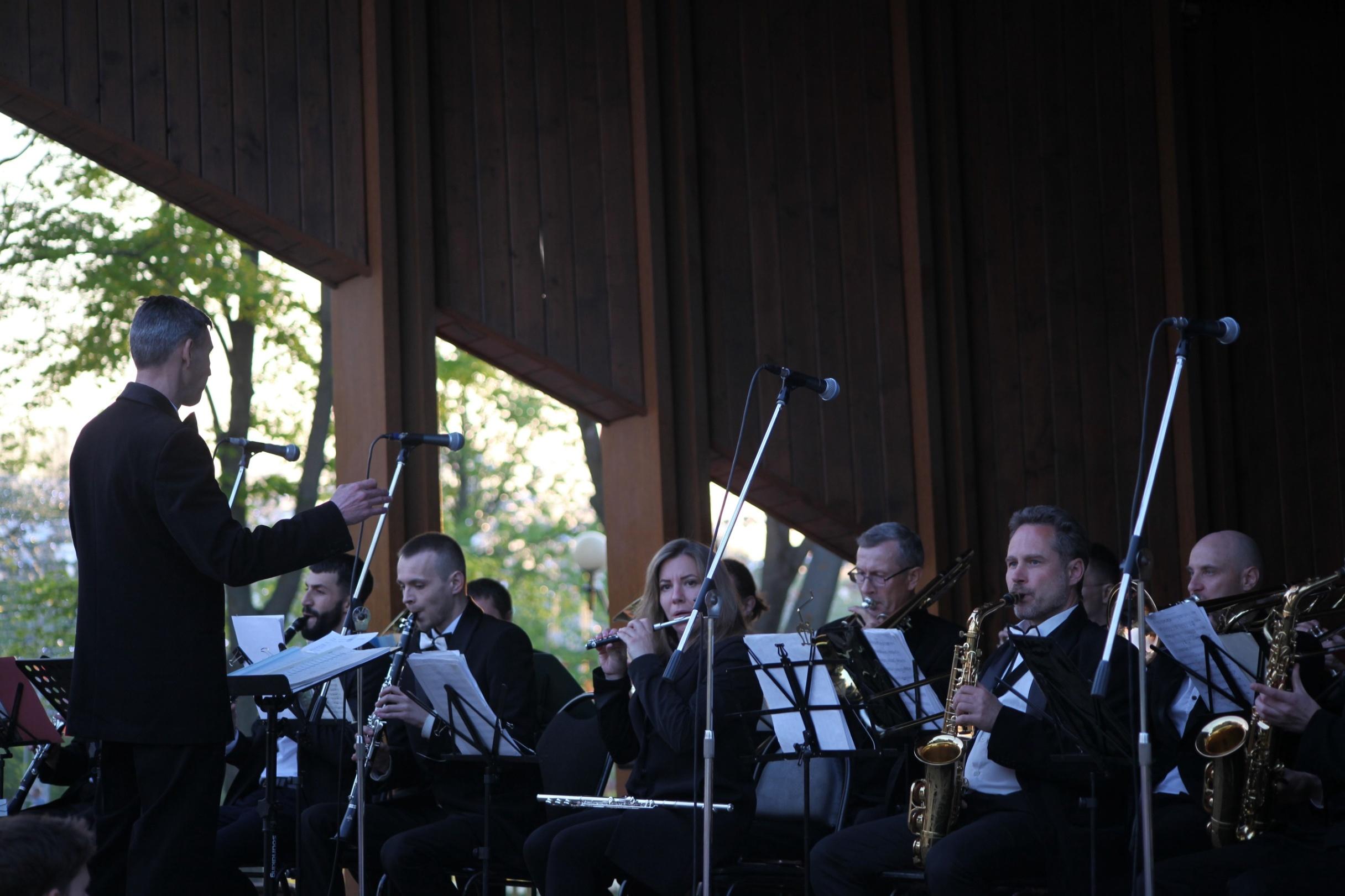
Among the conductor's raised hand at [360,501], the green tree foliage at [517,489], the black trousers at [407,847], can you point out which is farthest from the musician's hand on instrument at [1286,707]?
the green tree foliage at [517,489]

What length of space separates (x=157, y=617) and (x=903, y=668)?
6.83ft

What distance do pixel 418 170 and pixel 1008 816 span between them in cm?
385

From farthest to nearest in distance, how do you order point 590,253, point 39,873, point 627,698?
1. point 590,253
2. point 627,698
3. point 39,873

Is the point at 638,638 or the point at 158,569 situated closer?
the point at 158,569

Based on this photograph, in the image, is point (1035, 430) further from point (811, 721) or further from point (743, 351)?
point (811, 721)

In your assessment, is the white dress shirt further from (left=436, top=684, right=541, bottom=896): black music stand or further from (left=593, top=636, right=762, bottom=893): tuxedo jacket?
(left=436, top=684, right=541, bottom=896): black music stand

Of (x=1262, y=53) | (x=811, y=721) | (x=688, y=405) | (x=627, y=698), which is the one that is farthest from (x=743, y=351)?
(x=1262, y=53)

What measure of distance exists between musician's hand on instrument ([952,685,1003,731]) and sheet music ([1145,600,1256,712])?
0.47 metres

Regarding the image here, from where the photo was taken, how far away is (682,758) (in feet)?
16.1

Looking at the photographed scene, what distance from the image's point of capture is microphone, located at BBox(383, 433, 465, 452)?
5.14m

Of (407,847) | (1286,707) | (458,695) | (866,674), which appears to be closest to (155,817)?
(458,695)

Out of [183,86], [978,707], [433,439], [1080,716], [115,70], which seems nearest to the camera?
[1080,716]

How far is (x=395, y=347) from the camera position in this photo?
21.7 feet

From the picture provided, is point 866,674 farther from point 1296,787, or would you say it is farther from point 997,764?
point 1296,787
